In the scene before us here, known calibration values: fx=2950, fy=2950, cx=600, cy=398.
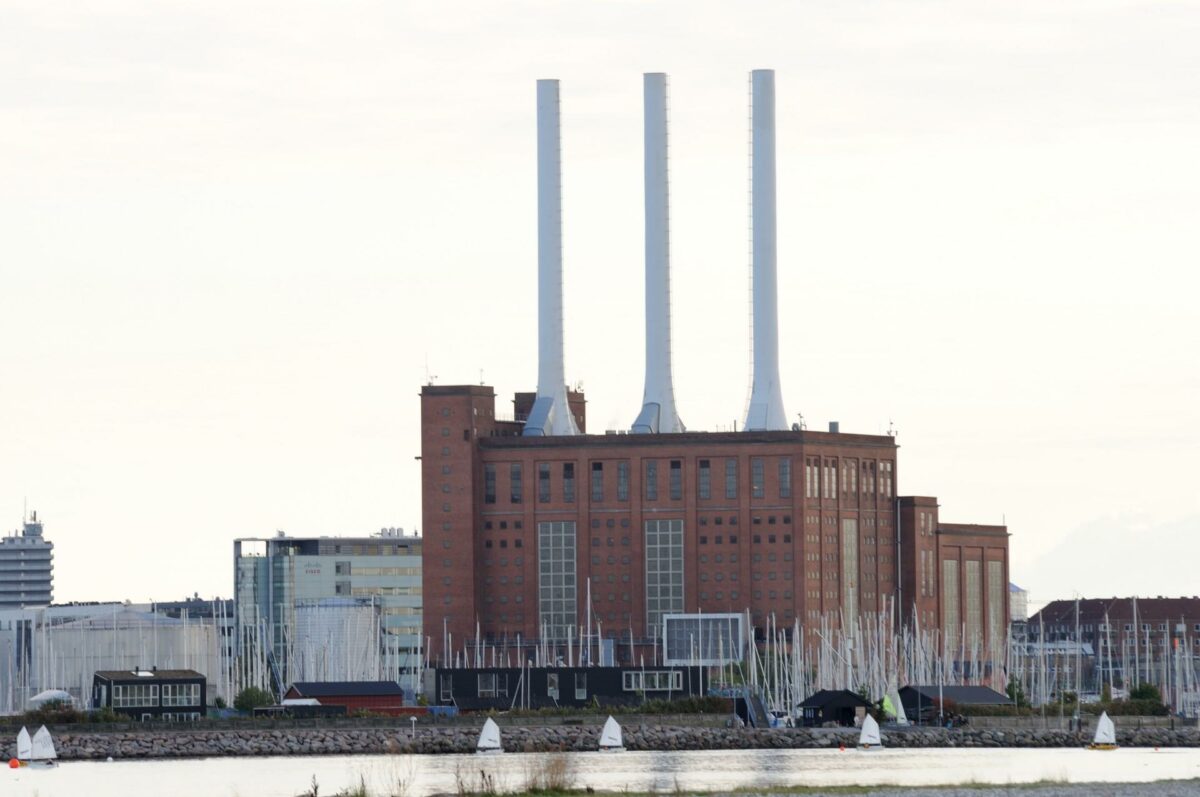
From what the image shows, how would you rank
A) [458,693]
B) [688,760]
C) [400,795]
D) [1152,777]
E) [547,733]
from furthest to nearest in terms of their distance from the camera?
[458,693] < [547,733] < [688,760] < [1152,777] < [400,795]

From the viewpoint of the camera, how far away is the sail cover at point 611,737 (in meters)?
139

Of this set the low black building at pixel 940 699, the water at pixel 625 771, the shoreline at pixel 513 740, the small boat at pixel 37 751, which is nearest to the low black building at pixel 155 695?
the shoreline at pixel 513 740

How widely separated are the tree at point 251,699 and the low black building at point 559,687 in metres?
11.1

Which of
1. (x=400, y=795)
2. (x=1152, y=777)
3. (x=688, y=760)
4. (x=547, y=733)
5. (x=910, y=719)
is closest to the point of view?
(x=400, y=795)

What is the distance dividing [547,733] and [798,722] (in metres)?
22.0

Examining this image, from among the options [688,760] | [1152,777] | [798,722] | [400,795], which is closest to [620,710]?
[798,722]

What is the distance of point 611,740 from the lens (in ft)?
457

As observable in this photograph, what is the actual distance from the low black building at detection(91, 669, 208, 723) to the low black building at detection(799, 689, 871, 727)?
3381cm

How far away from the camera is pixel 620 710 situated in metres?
170

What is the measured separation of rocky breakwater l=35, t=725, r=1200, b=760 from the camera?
5517 inches

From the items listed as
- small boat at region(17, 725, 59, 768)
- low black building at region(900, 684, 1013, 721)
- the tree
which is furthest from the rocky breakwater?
the tree

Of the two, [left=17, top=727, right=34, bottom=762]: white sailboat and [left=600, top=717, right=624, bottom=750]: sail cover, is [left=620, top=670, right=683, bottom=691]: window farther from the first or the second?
[left=17, top=727, right=34, bottom=762]: white sailboat

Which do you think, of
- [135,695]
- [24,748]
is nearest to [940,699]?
[135,695]

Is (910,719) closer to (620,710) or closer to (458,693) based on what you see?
(620,710)
